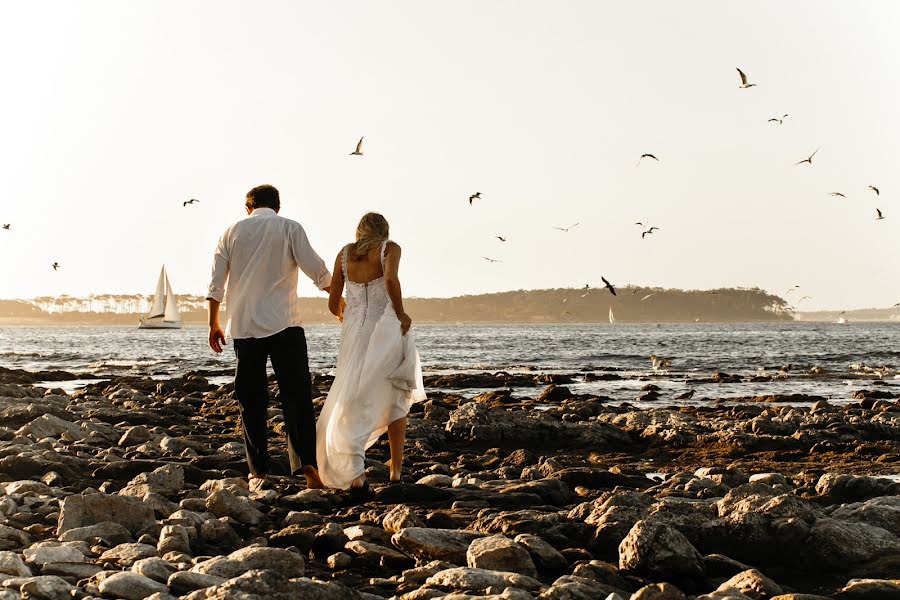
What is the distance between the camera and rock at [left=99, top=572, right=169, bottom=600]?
455cm

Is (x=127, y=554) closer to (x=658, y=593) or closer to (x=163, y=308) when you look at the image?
(x=658, y=593)

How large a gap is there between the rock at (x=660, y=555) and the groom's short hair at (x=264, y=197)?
417 centimetres

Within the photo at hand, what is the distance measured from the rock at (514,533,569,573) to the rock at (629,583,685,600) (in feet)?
2.63

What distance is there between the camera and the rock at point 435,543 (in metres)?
5.59

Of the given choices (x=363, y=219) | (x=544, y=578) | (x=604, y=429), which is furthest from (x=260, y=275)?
(x=604, y=429)

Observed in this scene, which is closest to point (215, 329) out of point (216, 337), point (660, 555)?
point (216, 337)

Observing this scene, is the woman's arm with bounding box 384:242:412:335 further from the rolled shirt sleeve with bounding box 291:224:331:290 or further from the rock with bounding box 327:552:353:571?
the rock with bounding box 327:552:353:571

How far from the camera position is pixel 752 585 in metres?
4.97

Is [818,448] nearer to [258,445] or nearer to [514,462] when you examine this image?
[514,462]

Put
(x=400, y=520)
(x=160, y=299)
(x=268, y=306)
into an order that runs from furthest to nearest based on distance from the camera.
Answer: (x=160, y=299) < (x=268, y=306) < (x=400, y=520)

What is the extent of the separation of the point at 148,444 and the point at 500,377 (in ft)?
57.1

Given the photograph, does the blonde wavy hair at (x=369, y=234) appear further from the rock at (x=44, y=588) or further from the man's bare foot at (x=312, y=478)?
the rock at (x=44, y=588)

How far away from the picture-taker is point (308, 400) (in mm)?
8000

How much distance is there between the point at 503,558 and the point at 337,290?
3332 mm
